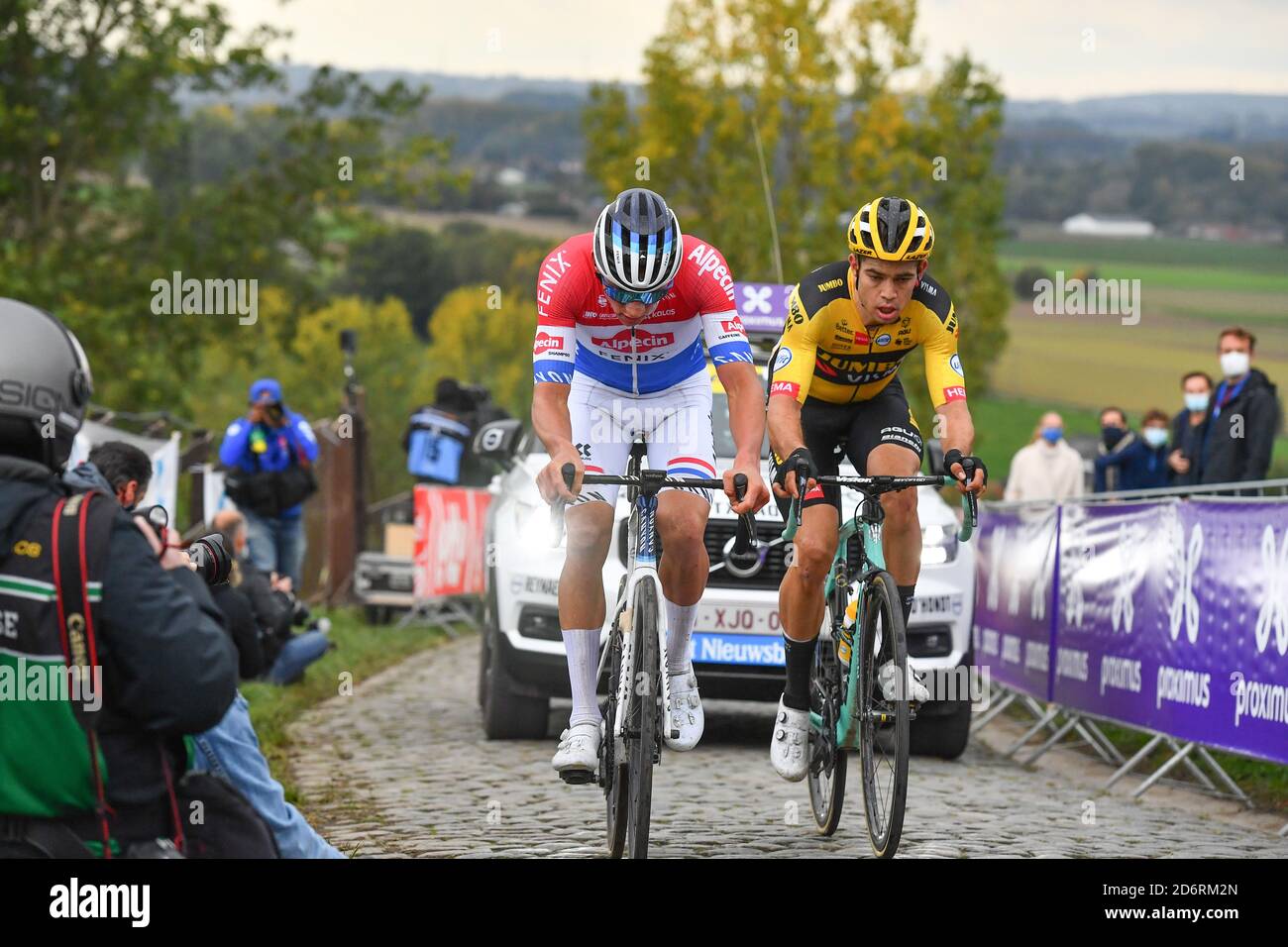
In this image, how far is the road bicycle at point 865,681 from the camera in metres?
7.06

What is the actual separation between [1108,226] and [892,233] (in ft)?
514

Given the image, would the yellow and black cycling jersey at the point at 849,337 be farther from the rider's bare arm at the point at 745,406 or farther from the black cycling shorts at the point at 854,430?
the rider's bare arm at the point at 745,406

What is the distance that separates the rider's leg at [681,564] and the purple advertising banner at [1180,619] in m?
3.03

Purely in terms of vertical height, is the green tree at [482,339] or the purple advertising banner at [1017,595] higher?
the green tree at [482,339]

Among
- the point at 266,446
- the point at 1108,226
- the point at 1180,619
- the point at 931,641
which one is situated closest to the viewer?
the point at 1180,619

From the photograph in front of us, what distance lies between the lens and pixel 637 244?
6812 mm

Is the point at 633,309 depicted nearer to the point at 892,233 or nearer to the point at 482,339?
the point at 892,233

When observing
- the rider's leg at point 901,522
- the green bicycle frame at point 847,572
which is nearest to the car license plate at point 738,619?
the green bicycle frame at point 847,572

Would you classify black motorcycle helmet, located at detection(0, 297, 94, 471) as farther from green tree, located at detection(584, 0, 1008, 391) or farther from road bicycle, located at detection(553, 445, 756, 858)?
green tree, located at detection(584, 0, 1008, 391)

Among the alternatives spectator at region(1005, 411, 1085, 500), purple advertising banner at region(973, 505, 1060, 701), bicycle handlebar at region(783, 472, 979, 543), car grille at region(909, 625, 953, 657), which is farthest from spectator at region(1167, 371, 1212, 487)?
bicycle handlebar at region(783, 472, 979, 543)

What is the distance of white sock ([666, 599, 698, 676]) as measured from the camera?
7.29m

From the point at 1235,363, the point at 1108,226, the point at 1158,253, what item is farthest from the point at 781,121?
the point at 1108,226
